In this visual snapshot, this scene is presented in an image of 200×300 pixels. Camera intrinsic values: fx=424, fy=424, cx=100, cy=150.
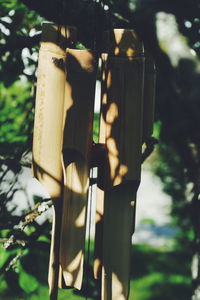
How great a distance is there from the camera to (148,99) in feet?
3.95

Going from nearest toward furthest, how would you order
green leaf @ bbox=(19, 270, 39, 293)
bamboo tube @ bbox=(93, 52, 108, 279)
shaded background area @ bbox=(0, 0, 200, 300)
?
shaded background area @ bbox=(0, 0, 200, 300), bamboo tube @ bbox=(93, 52, 108, 279), green leaf @ bbox=(19, 270, 39, 293)

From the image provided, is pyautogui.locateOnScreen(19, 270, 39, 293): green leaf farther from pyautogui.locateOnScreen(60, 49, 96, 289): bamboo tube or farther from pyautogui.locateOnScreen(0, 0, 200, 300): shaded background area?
pyautogui.locateOnScreen(60, 49, 96, 289): bamboo tube

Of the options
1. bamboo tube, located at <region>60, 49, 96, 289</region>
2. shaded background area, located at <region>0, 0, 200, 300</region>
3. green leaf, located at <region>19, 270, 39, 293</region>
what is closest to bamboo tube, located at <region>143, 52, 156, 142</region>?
shaded background area, located at <region>0, 0, 200, 300</region>

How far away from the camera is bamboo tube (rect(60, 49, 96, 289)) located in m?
1.07

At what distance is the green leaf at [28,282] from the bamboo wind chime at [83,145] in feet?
2.03

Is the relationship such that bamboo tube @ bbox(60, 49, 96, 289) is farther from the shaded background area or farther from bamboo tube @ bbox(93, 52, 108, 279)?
the shaded background area

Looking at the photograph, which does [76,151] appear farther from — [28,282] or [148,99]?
[28,282]

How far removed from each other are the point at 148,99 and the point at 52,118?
0.96 ft

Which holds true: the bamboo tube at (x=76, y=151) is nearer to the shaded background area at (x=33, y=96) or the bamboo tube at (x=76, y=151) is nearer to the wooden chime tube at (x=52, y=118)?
the wooden chime tube at (x=52, y=118)

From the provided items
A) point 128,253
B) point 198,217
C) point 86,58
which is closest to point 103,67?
point 86,58

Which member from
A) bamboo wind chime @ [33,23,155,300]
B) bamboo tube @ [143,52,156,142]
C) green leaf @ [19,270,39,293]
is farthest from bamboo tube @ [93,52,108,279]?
green leaf @ [19,270,39,293]

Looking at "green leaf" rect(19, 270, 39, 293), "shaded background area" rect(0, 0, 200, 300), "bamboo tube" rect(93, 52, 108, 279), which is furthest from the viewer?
"green leaf" rect(19, 270, 39, 293)

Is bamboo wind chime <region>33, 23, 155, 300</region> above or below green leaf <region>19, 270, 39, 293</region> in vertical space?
above

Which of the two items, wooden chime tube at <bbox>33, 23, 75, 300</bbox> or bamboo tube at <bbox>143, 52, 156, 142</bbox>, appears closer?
wooden chime tube at <bbox>33, 23, 75, 300</bbox>
